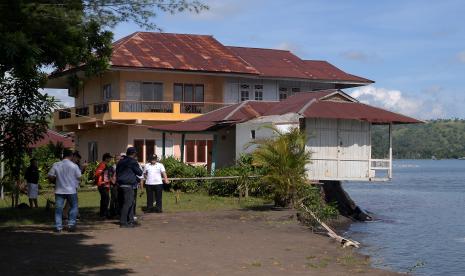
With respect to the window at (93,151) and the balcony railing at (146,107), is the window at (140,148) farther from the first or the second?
the window at (93,151)

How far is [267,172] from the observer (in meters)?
21.4

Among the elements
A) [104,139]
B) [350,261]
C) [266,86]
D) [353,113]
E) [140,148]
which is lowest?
[350,261]

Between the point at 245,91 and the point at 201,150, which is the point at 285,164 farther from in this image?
the point at 245,91

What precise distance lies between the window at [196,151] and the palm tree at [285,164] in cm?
1886

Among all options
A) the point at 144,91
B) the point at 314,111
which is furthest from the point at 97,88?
the point at 314,111

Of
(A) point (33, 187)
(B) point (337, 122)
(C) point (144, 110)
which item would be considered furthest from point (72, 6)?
(C) point (144, 110)

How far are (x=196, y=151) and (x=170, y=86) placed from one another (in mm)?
4000

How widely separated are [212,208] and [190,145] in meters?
18.2

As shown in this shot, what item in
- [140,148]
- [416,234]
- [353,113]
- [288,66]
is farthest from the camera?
[288,66]

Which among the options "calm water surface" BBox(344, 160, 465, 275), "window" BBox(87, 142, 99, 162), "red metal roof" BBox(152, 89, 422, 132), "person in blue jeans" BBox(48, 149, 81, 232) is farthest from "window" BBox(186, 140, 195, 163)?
"person in blue jeans" BBox(48, 149, 81, 232)

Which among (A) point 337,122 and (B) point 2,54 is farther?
(A) point 337,122

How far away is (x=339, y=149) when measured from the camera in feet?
92.0

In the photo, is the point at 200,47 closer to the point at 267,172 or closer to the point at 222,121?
the point at 222,121

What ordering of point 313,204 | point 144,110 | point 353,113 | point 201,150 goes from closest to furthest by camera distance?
point 313,204, point 353,113, point 144,110, point 201,150
